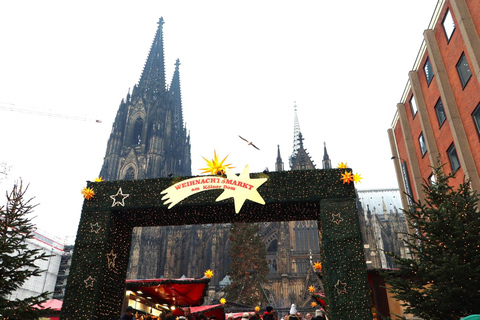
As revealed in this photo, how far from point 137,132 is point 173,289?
143 ft

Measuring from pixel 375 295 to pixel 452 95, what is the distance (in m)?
8.64

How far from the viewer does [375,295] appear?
10.2 meters

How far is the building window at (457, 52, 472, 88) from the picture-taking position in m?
12.9

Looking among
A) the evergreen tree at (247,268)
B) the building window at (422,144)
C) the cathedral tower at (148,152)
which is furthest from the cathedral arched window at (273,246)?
the building window at (422,144)

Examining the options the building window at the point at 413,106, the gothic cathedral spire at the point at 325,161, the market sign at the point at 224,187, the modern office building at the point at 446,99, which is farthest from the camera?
the gothic cathedral spire at the point at 325,161

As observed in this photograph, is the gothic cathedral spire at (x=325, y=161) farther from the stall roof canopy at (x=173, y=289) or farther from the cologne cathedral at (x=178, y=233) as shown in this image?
the stall roof canopy at (x=173, y=289)

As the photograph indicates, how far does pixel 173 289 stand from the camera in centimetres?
1108

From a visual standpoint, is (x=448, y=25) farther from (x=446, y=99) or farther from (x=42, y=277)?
(x=42, y=277)

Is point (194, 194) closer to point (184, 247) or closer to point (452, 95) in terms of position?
point (452, 95)

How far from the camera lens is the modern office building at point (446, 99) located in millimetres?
12367

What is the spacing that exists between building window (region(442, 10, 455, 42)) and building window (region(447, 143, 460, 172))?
14.3 feet

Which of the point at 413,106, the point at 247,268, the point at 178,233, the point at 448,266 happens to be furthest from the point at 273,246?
the point at 448,266

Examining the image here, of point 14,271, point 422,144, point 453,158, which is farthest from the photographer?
point 422,144

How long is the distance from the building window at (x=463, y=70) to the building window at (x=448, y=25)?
1.27 meters
